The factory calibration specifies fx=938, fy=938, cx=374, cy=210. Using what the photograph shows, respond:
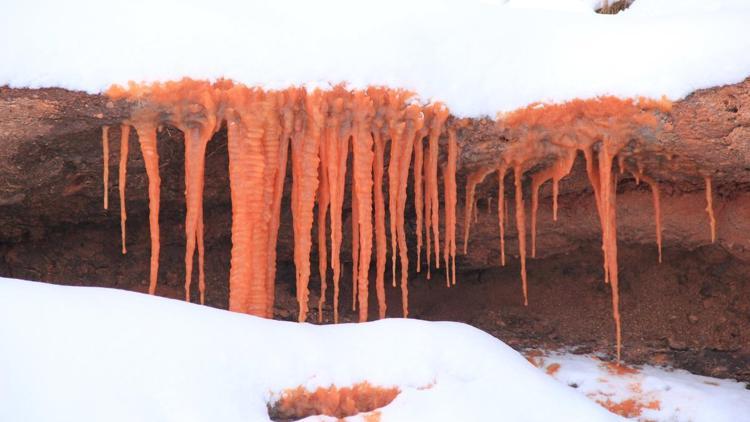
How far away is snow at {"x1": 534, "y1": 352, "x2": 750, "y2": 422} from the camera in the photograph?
19.3 feet

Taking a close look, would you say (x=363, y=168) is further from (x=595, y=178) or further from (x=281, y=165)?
(x=595, y=178)

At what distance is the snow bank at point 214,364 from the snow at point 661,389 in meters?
1.91

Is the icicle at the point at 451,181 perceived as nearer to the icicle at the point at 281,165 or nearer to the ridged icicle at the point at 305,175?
the ridged icicle at the point at 305,175

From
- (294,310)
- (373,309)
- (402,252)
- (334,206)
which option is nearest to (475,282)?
(373,309)

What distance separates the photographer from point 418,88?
5.54 metres

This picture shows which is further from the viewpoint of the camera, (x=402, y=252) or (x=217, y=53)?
(x=402, y=252)

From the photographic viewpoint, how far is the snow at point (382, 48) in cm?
516

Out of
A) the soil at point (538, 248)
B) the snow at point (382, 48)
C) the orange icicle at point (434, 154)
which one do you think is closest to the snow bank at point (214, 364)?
the orange icicle at point (434, 154)

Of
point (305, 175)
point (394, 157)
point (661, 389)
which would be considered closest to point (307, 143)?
point (305, 175)

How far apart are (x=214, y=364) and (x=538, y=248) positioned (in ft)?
13.9

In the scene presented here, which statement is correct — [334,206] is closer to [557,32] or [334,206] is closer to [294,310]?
[557,32]

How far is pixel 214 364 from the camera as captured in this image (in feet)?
12.3

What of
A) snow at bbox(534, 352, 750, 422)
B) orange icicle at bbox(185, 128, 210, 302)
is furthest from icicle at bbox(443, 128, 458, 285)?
orange icicle at bbox(185, 128, 210, 302)

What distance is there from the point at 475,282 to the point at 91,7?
4.00 metres
